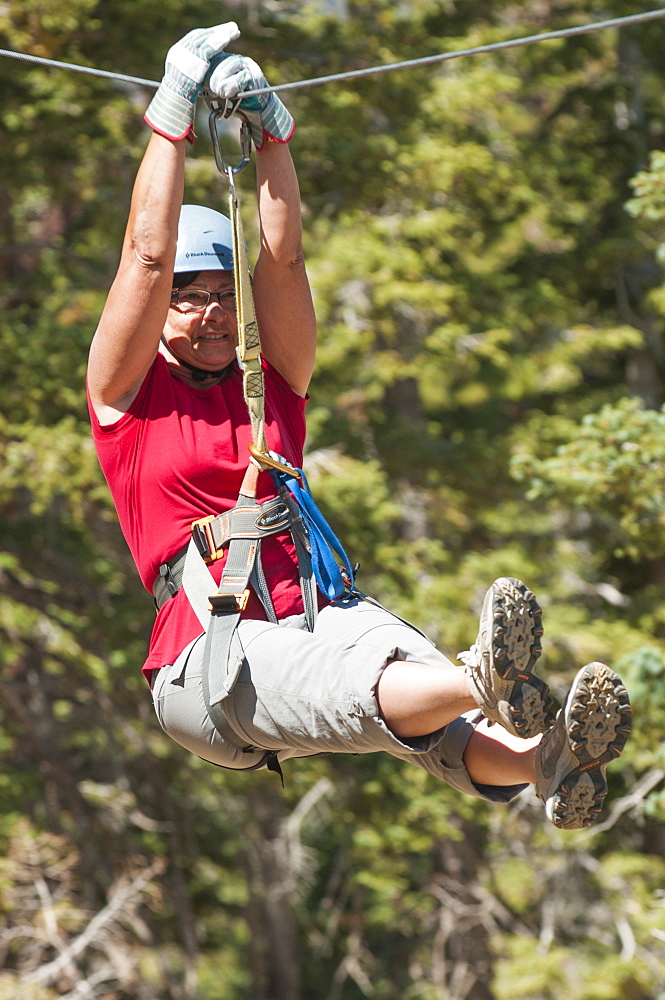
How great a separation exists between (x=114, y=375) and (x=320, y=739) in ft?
3.68

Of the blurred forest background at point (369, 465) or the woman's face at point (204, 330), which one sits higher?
the woman's face at point (204, 330)

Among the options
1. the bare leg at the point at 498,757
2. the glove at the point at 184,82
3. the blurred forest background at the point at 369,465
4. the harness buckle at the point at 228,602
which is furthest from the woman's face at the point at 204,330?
the blurred forest background at the point at 369,465

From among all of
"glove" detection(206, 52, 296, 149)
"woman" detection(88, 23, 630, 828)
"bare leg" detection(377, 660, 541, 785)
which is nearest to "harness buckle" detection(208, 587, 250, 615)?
"woman" detection(88, 23, 630, 828)

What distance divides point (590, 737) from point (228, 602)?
992mm

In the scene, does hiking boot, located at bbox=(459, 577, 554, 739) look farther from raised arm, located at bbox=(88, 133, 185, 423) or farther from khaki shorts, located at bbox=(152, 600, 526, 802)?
raised arm, located at bbox=(88, 133, 185, 423)

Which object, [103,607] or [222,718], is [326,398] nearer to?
[103,607]

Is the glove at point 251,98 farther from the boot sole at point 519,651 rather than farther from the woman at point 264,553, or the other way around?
the boot sole at point 519,651

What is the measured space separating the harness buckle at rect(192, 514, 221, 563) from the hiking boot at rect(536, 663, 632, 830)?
1.01m

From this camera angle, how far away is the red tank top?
138 inches

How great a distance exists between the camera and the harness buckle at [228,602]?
3.36 meters

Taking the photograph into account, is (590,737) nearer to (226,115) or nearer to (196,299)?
(196,299)

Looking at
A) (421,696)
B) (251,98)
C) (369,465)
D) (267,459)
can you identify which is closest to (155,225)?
(251,98)

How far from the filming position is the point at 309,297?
3.75 metres

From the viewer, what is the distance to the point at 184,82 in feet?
11.2
